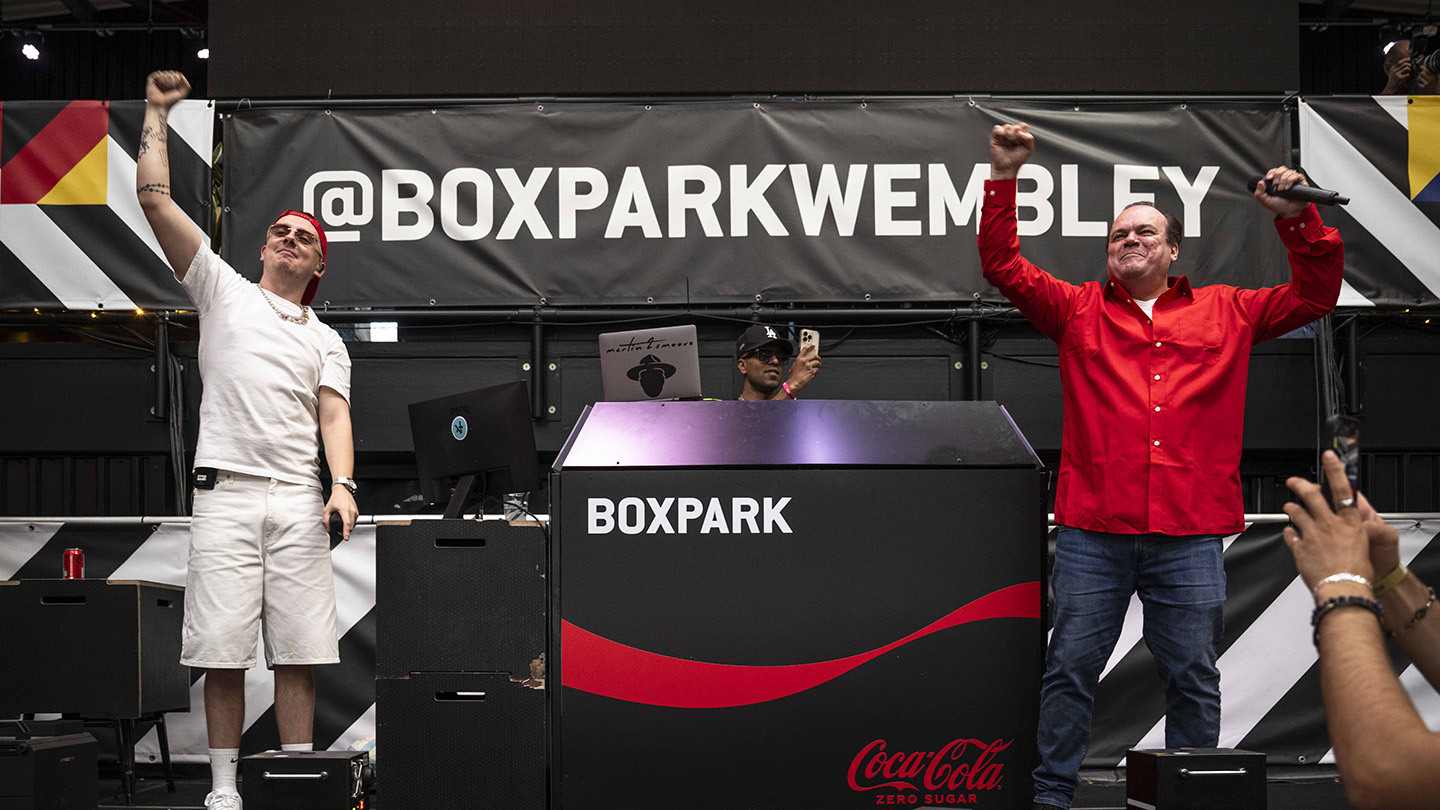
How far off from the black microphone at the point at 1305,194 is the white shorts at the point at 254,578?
2770mm

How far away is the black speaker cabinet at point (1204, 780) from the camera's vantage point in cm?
239

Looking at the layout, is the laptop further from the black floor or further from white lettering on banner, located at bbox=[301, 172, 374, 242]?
the black floor

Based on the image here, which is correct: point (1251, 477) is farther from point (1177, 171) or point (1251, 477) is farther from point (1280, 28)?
point (1280, 28)

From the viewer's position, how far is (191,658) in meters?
3.00

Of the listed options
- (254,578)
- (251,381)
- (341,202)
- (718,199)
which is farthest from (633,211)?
(254,578)

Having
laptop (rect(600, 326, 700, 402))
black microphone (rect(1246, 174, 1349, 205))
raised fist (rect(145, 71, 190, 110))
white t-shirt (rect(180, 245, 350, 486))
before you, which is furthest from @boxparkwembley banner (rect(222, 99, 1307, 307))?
black microphone (rect(1246, 174, 1349, 205))

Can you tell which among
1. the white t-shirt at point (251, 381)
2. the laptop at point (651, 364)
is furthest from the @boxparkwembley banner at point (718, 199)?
the white t-shirt at point (251, 381)

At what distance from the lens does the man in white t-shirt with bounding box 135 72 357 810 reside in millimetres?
3035

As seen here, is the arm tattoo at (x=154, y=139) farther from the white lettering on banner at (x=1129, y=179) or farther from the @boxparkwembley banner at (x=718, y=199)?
the white lettering on banner at (x=1129, y=179)

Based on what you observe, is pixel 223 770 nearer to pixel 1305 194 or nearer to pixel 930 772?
pixel 930 772

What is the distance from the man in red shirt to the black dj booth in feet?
0.45

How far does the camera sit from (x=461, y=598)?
2818 mm

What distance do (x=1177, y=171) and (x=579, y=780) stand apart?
3.64m

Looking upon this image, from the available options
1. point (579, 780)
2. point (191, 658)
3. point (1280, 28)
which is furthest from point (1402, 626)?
point (1280, 28)
